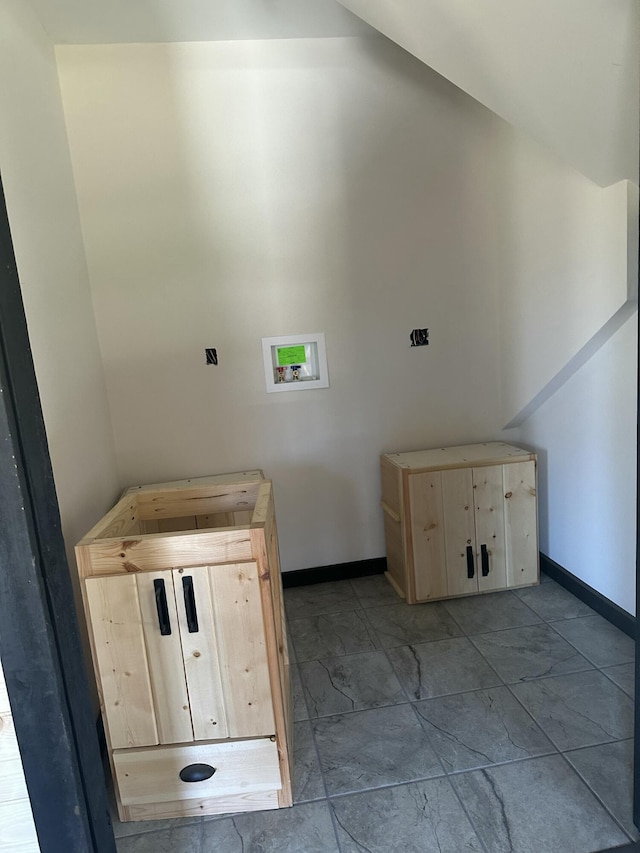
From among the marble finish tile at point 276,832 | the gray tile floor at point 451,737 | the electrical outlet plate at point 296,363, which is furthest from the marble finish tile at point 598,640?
the electrical outlet plate at point 296,363

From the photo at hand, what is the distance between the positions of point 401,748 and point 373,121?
98.1 inches

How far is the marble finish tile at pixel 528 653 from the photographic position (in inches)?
78.2

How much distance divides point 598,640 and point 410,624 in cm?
73

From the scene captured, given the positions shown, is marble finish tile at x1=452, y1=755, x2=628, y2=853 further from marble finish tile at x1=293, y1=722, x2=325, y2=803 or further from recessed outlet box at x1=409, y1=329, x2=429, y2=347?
recessed outlet box at x1=409, y1=329, x2=429, y2=347

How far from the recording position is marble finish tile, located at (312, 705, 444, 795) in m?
1.59

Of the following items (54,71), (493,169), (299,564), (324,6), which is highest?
(324,6)

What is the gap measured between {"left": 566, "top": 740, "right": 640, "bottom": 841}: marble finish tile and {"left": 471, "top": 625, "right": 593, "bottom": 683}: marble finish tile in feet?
1.16

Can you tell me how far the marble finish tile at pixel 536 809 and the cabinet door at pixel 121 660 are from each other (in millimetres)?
892

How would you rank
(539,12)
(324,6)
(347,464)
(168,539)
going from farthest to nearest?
1. (347,464)
2. (324,6)
3. (168,539)
4. (539,12)

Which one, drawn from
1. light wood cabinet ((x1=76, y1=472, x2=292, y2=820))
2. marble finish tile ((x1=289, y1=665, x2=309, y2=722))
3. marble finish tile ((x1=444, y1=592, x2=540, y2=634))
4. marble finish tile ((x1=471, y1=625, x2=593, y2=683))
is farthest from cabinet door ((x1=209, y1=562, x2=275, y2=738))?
marble finish tile ((x1=444, y1=592, x2=540, y2=634))

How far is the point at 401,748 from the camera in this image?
5.53 ft

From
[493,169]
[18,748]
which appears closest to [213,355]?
[493,169]

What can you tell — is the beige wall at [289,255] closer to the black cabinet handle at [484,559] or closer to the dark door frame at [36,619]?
the black cabinet handle at [484,559]

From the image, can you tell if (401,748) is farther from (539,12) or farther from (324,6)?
(324,6)
